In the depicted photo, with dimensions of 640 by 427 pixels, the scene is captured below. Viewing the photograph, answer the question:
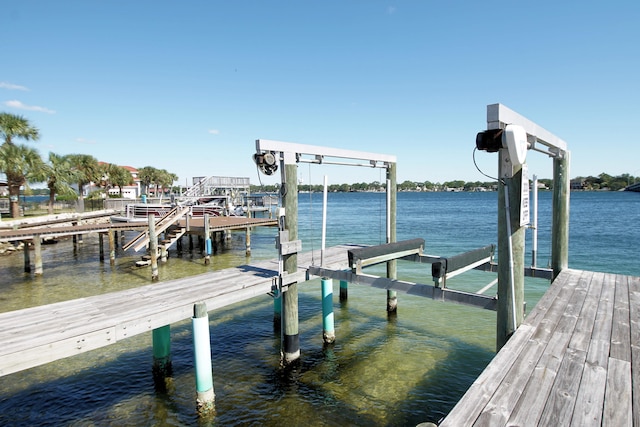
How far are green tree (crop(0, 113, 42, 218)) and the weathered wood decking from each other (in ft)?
101

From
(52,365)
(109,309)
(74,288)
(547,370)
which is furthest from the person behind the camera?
(74,288)

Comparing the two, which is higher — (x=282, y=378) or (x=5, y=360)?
(x=5, y=360)

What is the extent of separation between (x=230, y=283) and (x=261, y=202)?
44.6m

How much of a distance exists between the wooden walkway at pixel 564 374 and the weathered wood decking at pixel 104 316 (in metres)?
4.63

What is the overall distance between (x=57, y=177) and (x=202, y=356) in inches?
1514

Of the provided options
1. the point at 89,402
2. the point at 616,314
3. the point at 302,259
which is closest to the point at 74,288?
the point at 89,402

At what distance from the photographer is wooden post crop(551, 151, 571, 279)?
7.60m

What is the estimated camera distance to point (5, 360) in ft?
14.3

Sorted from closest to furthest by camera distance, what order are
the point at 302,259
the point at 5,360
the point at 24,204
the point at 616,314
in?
the point at 5,360
the point at 616,314
the point at 302,259
the point at 24,204

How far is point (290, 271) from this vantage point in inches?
304

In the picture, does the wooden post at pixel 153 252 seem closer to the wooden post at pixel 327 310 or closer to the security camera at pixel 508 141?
the wooden post at pixel 327 310

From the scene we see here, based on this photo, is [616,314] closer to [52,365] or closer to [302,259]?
[302,259]

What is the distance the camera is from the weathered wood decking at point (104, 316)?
4672 mm

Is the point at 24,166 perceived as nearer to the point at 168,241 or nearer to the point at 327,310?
the point at 168,241
